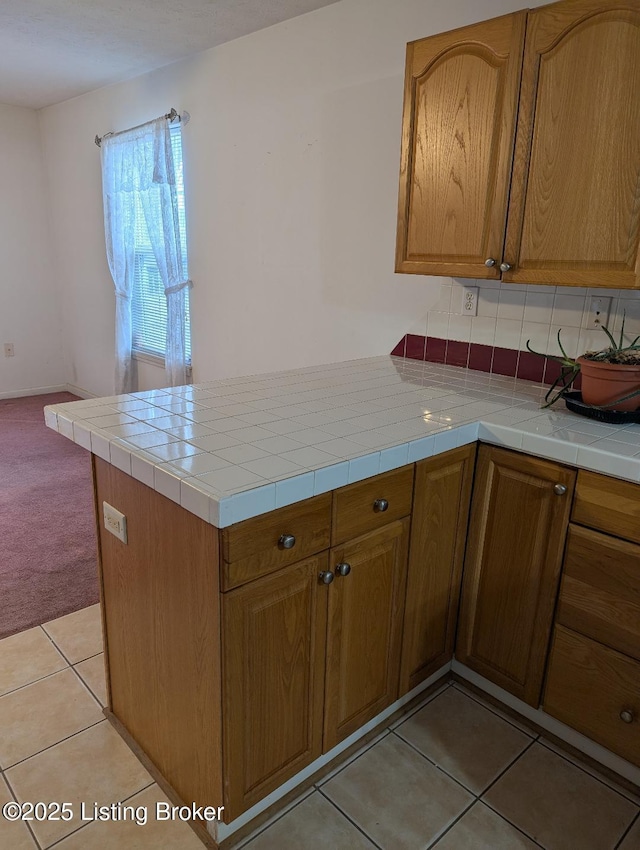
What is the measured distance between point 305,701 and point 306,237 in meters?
2.13

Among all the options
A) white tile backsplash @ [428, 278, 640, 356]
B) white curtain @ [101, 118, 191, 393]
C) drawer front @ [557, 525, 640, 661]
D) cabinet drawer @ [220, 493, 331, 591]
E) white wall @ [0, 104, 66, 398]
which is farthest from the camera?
white wall @ [0, 104, 66, 398]

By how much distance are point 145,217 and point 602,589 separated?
344cm

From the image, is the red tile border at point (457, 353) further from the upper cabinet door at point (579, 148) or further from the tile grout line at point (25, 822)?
the tile grout line at point (25, 822)

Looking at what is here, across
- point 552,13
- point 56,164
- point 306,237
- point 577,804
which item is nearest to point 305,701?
point 577,804

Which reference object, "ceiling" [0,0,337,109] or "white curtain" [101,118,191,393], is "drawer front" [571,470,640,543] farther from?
"white curtain" [101,118,191,393]

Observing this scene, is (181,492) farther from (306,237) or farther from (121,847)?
(306,237)

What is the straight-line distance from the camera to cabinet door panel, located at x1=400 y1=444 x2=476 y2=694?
1.59 metres

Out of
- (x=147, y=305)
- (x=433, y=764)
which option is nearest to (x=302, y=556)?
(x=433, y=764)

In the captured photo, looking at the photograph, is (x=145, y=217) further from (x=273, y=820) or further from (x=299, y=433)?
(x=273, y=820)

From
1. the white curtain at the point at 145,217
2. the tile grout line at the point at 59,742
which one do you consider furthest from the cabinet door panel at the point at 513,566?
the white curtain at the point at 145,217

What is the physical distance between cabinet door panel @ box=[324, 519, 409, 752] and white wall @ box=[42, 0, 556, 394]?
123 centimetres

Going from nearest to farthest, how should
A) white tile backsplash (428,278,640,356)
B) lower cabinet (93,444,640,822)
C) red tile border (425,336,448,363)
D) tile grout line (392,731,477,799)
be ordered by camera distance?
lower cabinet (93,444,640,822), tile grout line (392,731,477,799), white tile backsplash (428,278,640,356), red tile border (425,336,448,363)

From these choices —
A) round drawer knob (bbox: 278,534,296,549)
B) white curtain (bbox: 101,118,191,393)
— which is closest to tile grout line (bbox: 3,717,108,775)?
round drawer knob (bbox: 278,534,296,549)

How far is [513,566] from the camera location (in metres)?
1.68
